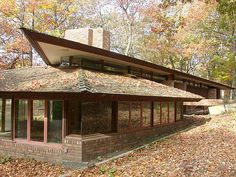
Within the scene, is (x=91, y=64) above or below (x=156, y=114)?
above

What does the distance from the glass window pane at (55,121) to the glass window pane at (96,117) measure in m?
0.95

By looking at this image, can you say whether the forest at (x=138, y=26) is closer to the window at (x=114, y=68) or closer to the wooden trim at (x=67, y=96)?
the window at (x=114, y=68)

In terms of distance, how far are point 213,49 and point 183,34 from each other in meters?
3.81

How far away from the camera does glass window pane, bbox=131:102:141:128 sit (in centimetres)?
1394

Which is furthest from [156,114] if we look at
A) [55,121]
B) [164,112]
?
[55,121]

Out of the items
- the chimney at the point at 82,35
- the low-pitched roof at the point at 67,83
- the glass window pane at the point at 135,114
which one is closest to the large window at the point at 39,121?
the low-pitched roof at the point at 67,83

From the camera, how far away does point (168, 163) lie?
10078 mm

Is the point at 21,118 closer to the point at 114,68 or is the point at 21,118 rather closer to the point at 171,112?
the point at 114,68

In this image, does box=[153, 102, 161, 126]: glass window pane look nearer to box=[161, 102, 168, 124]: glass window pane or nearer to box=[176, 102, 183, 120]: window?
box=[161, 102, 168, 124]: glass window pane

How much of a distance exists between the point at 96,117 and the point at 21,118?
3300 mm

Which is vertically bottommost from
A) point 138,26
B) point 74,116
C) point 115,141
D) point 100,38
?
point 115,141

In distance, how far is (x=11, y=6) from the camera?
27234 mm

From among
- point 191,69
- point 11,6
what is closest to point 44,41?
point 11,6

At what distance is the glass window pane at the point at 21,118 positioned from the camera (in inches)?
491
